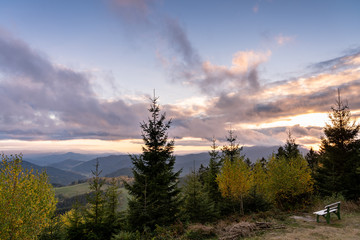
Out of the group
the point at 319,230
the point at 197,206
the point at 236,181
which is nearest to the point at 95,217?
the point at 197,206

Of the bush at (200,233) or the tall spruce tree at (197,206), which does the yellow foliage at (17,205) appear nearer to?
the bush at (200,233)

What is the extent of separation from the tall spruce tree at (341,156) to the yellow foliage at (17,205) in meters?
32.2

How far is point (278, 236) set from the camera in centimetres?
1188

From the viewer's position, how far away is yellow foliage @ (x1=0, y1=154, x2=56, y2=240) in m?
11.8

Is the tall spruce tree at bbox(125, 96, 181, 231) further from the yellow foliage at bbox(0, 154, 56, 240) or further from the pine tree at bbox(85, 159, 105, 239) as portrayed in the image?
the yellow foliage at bbox(0, 154, 56, 240)

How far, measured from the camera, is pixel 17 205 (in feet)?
40.3

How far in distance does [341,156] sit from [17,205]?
35.5 m

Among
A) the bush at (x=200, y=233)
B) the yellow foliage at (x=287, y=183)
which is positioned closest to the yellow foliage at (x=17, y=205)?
the bush at (x=200, y=233)

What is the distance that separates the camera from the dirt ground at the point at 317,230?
11617mm

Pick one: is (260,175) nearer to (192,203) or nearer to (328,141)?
(328,141)

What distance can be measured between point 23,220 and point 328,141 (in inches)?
1391

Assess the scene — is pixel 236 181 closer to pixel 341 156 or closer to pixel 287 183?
pixel 287 183

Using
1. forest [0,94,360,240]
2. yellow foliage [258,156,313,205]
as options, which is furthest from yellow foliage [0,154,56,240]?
yellow foliage [258,156,313,205]

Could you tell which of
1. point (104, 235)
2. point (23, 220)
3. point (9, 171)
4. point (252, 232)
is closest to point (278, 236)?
point (252, 232)
